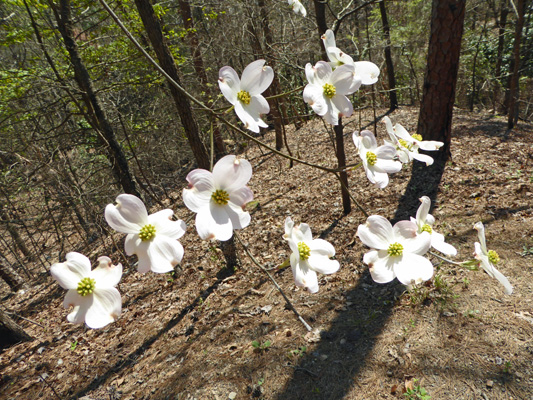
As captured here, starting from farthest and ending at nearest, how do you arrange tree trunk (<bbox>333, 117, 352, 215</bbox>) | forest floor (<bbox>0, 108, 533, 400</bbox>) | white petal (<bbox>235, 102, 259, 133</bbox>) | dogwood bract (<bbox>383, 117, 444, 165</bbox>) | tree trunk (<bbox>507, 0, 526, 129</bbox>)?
tree trunk (<bbox>507, 0, 526, 129</bbox>) < tree trunk (<bbox>333, 117, 352, 215</bbox>) < forest floor (<bbox>0, 108, 533, 400</bbox>) < dogwood bract (<bbox>383, 117, 444, 165</bbox>) < white petal (<bbox>235, 102, 259, 133</bbox>)

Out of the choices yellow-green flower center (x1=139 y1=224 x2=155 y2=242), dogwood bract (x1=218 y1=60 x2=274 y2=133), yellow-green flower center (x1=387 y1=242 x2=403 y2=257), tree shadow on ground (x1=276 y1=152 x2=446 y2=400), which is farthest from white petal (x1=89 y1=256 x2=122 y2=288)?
tree shadow on ground (x1=276 y1=152 x2=446 y2=400)

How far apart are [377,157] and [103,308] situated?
942 mm

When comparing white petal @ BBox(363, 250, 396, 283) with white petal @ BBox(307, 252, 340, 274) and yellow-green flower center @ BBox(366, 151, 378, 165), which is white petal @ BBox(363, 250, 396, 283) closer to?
white petal @ BBox(307, 252, 340, 274)

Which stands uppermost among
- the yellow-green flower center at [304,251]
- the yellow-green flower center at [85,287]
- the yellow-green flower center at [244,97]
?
the yellow-green flower center at [244,97]

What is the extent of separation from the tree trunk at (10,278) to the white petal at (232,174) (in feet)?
24.3

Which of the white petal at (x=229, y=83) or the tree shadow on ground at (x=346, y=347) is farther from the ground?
the white petal at (x=229, y=83)

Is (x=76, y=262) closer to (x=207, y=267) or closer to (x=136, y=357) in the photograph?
(x=136, y=357)

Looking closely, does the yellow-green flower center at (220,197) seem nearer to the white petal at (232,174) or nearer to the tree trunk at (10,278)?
the white petal at (232,174)

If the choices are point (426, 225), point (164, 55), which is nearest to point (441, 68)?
point (164, 55)

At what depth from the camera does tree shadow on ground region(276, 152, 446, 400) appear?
7.66 feet

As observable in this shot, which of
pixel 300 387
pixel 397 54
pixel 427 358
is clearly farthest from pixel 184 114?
pixel 397 54

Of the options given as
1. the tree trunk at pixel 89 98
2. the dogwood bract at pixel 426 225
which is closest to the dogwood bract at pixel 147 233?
the dogwood bract at pixel 426 225

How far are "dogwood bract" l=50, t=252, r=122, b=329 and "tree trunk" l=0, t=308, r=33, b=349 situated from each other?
425 centimetres

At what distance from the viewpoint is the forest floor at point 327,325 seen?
2.31m
